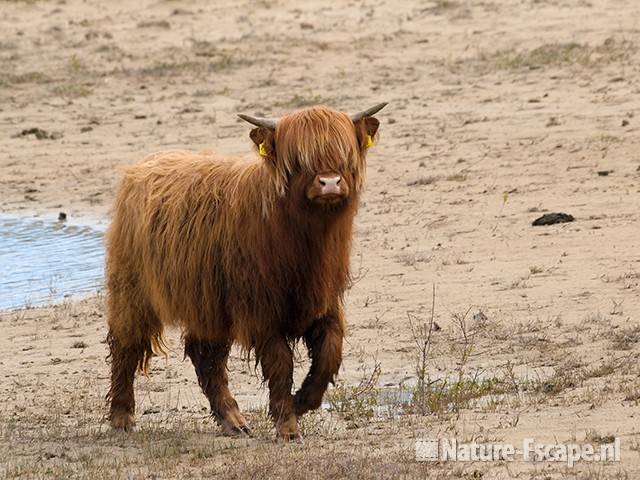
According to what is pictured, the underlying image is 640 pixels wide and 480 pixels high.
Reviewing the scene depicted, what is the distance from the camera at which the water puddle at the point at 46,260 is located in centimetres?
1091

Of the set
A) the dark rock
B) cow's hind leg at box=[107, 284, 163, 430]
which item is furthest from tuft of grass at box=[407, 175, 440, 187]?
cow's hind leg at box=[107, 284, 163, 430]

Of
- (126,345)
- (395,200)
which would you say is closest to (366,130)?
(126,345)

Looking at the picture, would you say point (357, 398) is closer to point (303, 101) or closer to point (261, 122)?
point (261, 122)

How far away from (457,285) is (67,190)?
Result: 5.15 m

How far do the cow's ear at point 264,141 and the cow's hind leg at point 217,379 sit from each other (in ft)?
3.69

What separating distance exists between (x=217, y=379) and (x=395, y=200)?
498cm

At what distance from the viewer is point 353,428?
7113 millimetres

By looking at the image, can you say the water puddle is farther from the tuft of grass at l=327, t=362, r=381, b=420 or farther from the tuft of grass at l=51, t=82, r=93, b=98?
the tuft of grass at l=51, t=82, r=93, b=98

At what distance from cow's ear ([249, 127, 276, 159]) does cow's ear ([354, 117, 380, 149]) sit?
39 centimetres

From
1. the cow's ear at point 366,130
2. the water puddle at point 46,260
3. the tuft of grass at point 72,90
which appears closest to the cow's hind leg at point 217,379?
the cow's ear at point 366,130

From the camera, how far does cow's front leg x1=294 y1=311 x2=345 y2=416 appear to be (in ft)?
22.6

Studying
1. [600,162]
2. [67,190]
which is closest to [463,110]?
[600,162]

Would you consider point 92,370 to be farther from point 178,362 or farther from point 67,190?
point 67,190

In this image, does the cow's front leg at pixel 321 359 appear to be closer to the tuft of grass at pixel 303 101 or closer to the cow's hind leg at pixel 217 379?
the cow's hind leg at pixel 217 379
